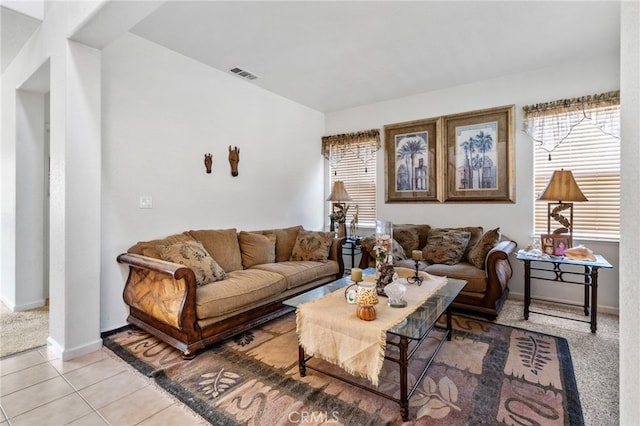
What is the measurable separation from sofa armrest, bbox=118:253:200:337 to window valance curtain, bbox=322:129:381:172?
11.5 feet

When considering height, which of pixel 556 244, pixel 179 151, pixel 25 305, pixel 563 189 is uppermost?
pixel 179 151

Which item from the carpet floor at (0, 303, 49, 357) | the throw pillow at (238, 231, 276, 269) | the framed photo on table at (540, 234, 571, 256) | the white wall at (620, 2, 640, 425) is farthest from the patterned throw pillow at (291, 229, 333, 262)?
A: the white wall at (620, 2, 640, 425)

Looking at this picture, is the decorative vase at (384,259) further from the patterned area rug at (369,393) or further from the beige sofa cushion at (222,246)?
the beige sofa cushion at (222,246)

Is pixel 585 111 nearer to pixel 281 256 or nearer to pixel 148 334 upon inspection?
pixel 281 256

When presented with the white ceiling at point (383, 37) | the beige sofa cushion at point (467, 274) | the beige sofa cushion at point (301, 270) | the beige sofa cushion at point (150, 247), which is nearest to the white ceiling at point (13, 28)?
the white ceiling at point (383, 37)

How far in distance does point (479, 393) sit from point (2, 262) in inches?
200

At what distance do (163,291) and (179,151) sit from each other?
1.58 meters

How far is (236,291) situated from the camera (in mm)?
2689

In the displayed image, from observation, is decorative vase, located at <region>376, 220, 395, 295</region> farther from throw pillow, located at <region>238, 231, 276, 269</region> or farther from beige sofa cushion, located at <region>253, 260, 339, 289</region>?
throw pillow, located at <region>238, 231, 276, 269</region>

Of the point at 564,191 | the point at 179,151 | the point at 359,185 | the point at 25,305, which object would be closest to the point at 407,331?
the point at 564,191

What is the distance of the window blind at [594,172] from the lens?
3.40 metres

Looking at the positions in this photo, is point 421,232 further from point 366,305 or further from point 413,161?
point 366,305

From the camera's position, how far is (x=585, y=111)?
11.4ft

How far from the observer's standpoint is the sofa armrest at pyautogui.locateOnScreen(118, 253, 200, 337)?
7.79ft
